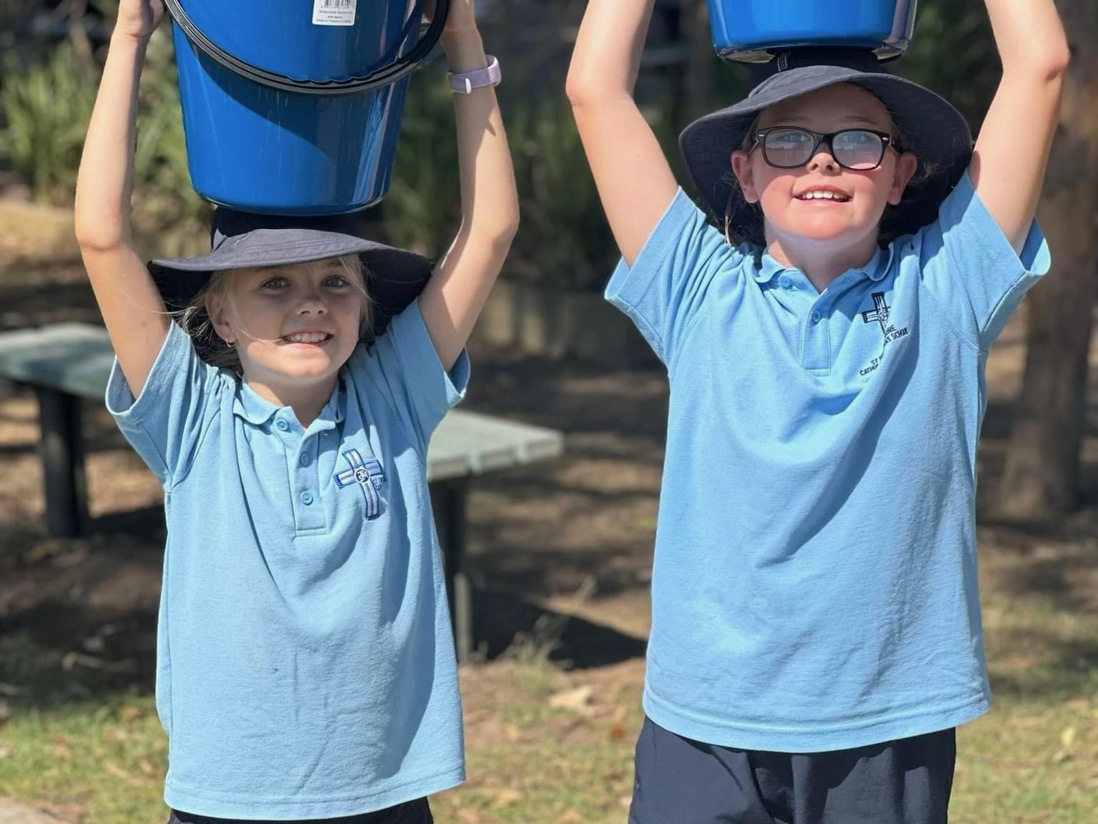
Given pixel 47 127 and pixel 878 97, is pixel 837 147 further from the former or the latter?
pixel 47 127

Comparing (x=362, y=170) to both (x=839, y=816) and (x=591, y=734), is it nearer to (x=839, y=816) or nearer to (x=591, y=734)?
(x=839, y=816)

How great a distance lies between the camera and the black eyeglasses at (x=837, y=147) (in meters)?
2.36

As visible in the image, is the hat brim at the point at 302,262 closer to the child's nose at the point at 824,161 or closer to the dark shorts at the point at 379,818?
the child's nose at the point at 824,161

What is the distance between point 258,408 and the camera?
250 cm

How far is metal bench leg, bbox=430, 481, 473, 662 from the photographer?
16.3 ft

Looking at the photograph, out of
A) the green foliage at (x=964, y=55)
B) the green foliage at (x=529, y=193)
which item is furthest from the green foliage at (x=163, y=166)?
the green foliage at (x=964, y=55)

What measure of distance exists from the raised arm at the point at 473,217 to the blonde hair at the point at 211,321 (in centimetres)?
12

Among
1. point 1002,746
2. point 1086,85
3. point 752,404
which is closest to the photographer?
point 752,404

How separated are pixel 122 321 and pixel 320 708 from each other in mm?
641

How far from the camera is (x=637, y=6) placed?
2.51 meters

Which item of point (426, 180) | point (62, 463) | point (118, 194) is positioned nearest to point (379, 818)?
point (118, 194)

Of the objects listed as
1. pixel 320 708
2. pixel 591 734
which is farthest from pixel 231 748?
pixel 591 734

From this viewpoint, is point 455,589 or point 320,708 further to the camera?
point 455,589

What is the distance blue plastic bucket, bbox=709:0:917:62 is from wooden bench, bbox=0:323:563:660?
235 centimetres
